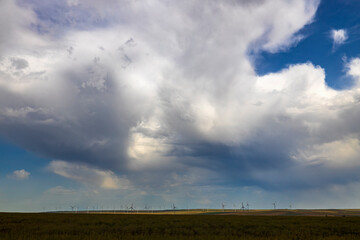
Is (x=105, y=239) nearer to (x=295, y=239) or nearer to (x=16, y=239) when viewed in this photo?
(x=16, y=239)

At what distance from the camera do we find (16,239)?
96.4ft

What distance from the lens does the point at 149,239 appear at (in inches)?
1200

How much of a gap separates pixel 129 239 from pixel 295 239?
67.0 feet

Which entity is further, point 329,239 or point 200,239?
point 329,239

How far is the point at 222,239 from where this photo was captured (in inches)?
1236

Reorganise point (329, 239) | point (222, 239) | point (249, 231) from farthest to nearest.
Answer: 1. point (249, 231)
2. point (329, 239)
3. point (222, 239)

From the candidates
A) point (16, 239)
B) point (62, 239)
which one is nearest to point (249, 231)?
point (62, 239)

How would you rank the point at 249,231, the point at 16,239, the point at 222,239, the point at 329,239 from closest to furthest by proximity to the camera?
the point at 16,239, the point at 222,239, the point at 329,239, the point at 249,231

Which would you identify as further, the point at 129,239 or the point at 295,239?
the point at 295,239

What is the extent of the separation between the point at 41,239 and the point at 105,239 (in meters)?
6.93

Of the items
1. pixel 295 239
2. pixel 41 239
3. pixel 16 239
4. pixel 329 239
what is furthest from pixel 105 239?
pixel 329 239

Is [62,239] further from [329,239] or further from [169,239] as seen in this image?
[329,239]

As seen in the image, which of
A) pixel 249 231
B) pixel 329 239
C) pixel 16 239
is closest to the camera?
pixel 16 239

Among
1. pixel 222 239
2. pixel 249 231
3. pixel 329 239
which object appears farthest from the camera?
pixel 249 231
